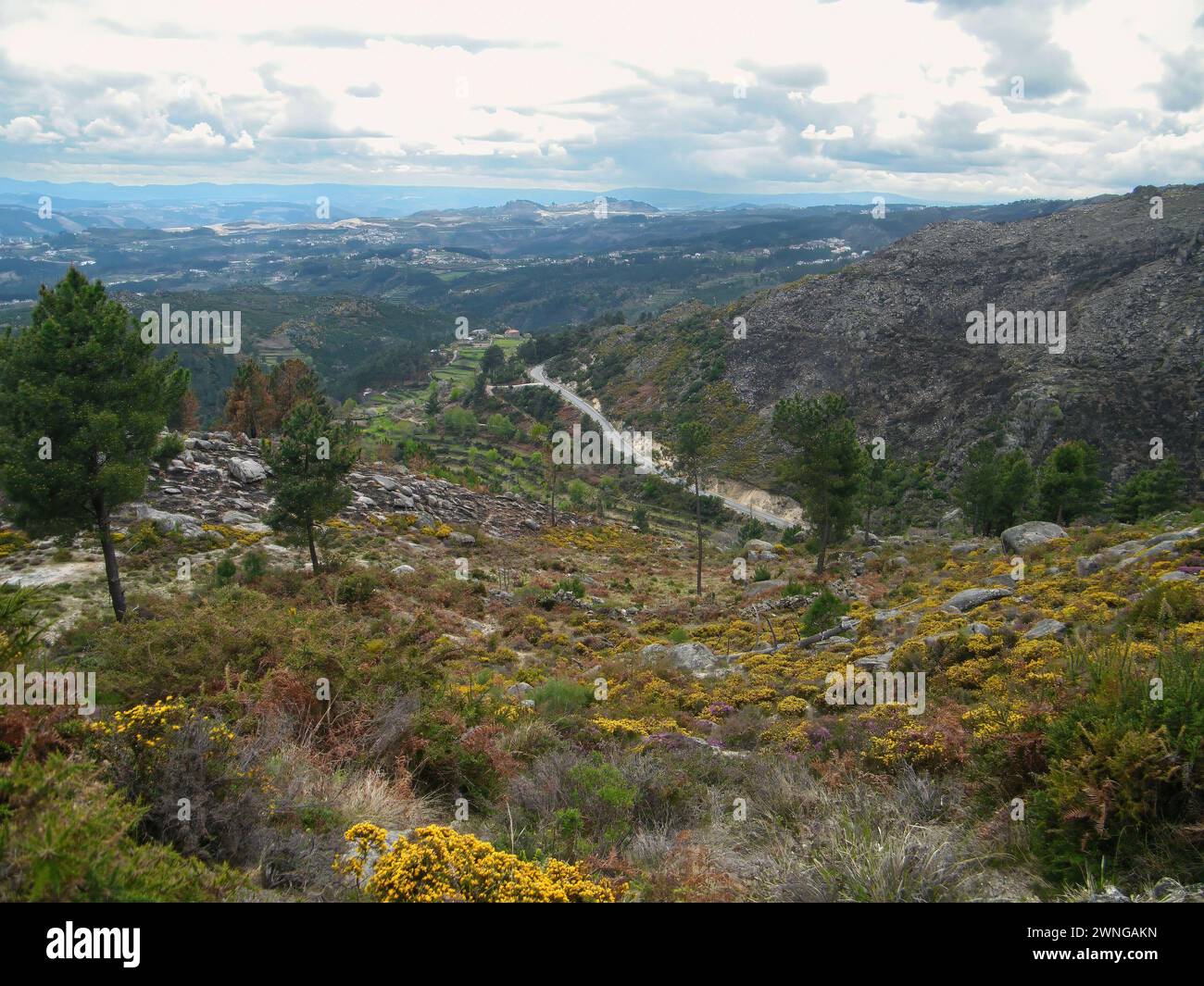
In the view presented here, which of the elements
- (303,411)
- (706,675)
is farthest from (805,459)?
(303,411)

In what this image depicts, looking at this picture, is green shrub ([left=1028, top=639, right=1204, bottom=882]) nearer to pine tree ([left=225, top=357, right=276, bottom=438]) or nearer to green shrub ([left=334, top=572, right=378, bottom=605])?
green shrub ([left=334, top=572, right=378, bottom=605])

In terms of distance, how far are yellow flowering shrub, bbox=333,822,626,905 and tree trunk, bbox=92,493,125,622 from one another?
13.1 m

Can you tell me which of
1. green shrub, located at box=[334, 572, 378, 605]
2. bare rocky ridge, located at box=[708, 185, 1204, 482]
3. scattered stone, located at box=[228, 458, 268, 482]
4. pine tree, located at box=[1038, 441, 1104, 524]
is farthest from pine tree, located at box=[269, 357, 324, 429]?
bare rocky ridge, located at box=[708, 185, 1204, 482]

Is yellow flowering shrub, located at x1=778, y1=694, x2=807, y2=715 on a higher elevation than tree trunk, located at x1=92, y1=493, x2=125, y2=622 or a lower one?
lower

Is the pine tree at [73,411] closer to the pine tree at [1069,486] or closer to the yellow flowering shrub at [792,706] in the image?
the yellow flowering shrub at [792,706]

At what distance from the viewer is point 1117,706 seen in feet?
19.4

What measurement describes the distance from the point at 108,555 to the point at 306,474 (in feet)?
21.1

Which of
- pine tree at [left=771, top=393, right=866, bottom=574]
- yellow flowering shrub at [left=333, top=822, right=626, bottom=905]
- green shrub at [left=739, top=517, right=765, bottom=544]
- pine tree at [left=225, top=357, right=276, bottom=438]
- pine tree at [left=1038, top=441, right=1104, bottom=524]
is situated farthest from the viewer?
green shrub at [left=739, top=517, right=765, bottom=544]

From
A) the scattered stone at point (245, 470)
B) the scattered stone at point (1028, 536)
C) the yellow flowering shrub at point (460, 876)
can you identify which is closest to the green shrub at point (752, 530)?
the scattered stone at point (1028, 536)

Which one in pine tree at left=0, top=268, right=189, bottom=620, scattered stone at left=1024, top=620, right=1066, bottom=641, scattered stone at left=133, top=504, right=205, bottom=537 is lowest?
scattered stone at left=1024, top=620, right=1066, bottom=641

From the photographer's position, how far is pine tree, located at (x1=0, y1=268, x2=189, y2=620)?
13.8 metres

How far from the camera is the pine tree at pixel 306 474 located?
20.8 metres
